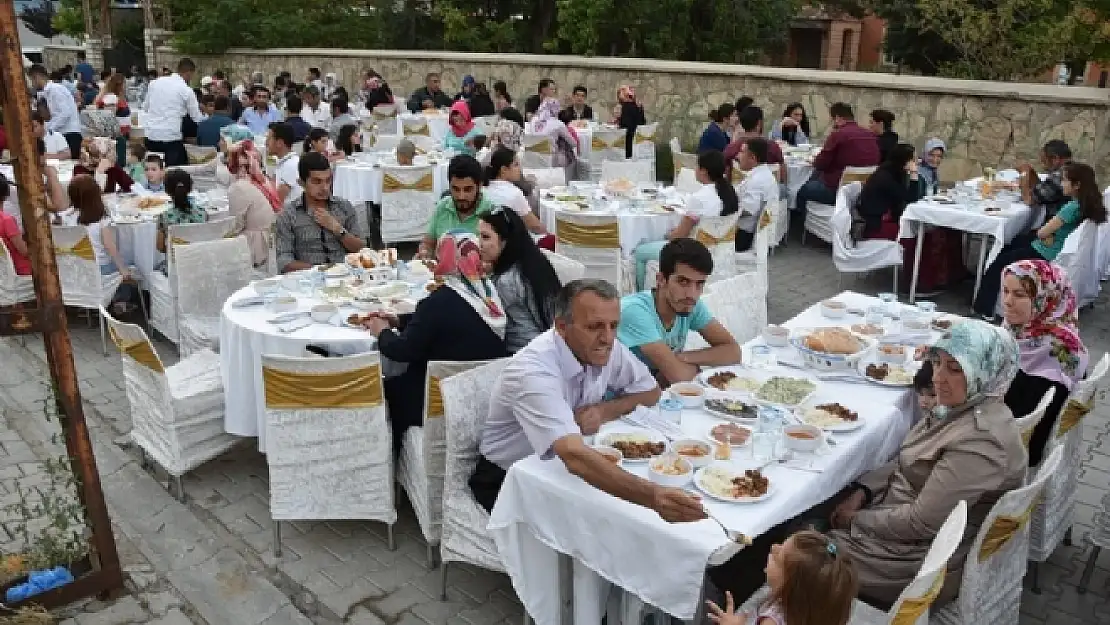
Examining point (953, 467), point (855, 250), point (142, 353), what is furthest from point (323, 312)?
point (855, 250)

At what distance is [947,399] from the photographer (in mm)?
3104

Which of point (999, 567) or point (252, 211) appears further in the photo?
point (252, 211)

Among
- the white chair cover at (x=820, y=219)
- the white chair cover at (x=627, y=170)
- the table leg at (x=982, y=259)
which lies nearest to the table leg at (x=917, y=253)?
the table leg at (x=982, y=259)

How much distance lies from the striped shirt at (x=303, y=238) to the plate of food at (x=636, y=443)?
326 cm

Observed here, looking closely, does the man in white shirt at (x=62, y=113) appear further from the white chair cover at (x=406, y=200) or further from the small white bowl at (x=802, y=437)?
the small white bowl at (x=802, y=437)

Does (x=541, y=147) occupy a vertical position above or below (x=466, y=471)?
above

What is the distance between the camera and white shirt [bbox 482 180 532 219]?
676cm

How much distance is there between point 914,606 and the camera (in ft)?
8.01

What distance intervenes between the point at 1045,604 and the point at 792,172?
666 cm

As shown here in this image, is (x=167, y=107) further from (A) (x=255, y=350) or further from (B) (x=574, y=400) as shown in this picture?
(B) (x=574, y=400)

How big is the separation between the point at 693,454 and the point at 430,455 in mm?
1170

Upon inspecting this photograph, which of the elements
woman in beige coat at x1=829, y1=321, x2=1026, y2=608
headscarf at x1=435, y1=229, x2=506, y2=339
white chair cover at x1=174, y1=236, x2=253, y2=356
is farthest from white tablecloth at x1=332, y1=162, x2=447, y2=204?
woman in beige coat at x1=829, y1=321, x2=1026, y2=608

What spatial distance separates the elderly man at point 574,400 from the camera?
288 cm

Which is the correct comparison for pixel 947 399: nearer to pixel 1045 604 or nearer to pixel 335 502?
pixel 1045 604
